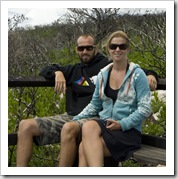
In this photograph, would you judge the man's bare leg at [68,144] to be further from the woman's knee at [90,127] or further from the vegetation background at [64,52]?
the vegetation background at [64,52]

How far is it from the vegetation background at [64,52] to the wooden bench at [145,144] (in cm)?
65

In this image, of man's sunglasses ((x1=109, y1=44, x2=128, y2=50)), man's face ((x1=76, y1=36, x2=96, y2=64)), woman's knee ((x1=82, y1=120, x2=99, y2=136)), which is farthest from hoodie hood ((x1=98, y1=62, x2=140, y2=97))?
man's face ((x1=76, y1=36, x2=96, y2=64))

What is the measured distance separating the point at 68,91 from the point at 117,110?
0.70 metres

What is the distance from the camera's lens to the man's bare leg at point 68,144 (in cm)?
285

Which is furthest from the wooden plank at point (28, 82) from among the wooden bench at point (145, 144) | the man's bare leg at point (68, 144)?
the man's bare leg at point (68, 144)

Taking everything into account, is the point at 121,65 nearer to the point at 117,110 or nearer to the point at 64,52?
the point at 117,110

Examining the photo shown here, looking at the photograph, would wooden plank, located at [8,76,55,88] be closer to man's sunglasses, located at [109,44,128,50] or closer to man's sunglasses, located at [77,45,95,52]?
man's sunglasses, located at [77,45,95,52]

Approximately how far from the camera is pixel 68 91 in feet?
11.3

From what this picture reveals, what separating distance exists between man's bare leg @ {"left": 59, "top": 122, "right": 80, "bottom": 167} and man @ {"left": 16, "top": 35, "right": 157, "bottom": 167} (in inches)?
5.6

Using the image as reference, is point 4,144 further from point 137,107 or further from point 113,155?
point 137,107

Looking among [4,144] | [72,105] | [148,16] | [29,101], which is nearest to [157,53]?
[148,16]

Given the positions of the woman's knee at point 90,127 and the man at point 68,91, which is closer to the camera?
the woman's knee at point 90,127

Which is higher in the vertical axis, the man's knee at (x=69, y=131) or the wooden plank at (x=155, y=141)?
the man's knee at (x=69, y=131)

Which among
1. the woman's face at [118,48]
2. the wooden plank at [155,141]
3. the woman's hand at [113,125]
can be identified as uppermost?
the woman's face at [118,48]
